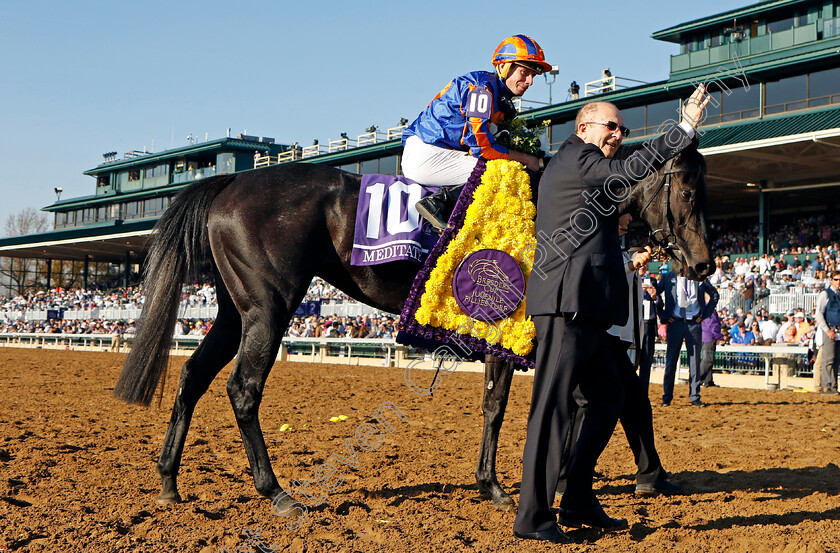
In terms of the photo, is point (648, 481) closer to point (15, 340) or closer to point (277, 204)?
point (277, 204)

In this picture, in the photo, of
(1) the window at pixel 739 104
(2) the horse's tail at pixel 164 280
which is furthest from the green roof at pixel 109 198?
(2) the horse's tail at pixel 164 280

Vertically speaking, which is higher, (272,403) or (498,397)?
(498,397)

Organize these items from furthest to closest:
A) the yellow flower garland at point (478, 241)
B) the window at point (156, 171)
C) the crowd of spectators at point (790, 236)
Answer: the window at point (156, 171) → the crowd of spectators at point (790, 236) → the yellow flower garland at point (478, 241)

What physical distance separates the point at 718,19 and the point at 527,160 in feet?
91.9

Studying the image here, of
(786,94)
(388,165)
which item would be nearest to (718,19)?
(786,94)

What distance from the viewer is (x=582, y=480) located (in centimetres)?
366

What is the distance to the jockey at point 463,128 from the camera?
4.41m

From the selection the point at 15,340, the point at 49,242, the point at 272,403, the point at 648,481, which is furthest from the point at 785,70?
the point at 49,242

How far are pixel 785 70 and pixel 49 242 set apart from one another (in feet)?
124

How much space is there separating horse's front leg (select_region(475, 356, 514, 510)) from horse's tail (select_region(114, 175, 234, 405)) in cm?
184

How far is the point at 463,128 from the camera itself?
4523mm

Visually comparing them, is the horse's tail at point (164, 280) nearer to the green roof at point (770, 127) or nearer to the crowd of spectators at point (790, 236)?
the green roof at point (770, 127)

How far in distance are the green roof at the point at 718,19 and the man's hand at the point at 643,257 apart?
26.7m

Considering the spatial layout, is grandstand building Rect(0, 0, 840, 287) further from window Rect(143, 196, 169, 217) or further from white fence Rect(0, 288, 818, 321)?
window Rect(143, 196, 169, 217)
